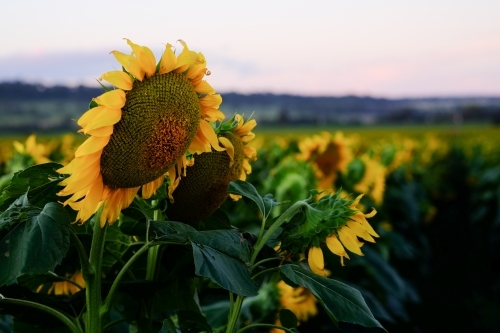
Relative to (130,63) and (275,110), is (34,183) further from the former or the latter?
(275,110)

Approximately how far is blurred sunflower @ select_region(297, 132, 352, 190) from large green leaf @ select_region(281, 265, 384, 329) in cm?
350

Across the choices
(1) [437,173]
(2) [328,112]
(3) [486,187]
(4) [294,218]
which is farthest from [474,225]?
(2) [328,112]

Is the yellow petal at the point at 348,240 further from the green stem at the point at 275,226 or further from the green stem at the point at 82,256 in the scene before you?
the green stem at the point at 82,256

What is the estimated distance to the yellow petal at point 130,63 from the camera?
3.55ft

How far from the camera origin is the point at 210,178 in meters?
1.32

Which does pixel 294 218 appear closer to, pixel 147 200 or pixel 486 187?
pixel 147 200

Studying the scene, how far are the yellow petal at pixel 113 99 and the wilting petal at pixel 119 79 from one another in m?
0.01

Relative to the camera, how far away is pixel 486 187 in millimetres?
12664

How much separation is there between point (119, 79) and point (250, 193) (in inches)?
14.6

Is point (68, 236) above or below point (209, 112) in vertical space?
below

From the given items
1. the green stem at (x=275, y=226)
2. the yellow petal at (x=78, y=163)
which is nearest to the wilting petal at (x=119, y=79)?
the yellow petal at (x=78, y=163)

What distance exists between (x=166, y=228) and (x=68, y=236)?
0.52 feet

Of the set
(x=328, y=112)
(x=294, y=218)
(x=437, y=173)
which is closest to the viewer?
(x=294, y=218)

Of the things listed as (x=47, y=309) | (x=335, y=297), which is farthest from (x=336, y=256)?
(x=47, y=309)
